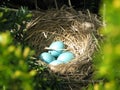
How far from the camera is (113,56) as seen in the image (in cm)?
71

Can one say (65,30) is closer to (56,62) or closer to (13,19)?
(56,62)

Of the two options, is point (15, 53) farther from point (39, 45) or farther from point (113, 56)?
point (39, 45)

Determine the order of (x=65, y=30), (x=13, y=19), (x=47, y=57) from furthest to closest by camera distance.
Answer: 1. (x=65, y=30)
2. (x=47, y=57)
3. (x=13, y=19)

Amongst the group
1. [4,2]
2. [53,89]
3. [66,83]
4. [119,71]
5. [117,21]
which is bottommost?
[66,83]

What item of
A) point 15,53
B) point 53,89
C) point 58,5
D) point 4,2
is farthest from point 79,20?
point 15,53

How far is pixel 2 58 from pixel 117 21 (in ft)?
0.79

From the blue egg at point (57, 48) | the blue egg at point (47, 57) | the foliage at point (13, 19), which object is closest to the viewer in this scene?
the foliage at point (13, 19)

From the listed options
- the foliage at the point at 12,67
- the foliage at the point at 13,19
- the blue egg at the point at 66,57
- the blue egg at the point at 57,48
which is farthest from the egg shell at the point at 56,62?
the foliage at the point at 12,67

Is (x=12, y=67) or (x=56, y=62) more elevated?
(x=12, y=67)

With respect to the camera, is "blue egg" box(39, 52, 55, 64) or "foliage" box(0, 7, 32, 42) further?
"blue egg" box(39, 52, 55, 64)

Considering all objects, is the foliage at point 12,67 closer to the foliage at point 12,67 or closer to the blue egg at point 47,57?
the foliage at point 12,67

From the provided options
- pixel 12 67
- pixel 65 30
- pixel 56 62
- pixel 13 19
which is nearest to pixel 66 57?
pixel 56 62

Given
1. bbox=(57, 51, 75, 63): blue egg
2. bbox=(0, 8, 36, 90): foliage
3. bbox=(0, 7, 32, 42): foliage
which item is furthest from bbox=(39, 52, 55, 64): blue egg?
bbox=(0, 8, 36, 90): foliage

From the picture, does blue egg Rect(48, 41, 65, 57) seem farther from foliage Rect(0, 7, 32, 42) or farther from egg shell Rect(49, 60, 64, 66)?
foliage Rect(0, 7, 32, 42)
